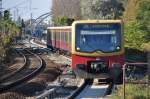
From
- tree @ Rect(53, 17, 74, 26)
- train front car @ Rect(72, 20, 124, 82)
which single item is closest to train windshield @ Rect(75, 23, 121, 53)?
train front car @ Rect(72, 20, 124, 82)

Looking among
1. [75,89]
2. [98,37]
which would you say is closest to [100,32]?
[98,37]

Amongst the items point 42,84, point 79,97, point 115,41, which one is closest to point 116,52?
point 115,41

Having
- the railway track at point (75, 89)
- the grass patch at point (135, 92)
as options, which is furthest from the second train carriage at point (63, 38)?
the grass patch at point (135, 92)

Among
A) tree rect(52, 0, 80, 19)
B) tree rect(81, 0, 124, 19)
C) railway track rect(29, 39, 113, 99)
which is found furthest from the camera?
tree rect(52, 0, 80, 19)

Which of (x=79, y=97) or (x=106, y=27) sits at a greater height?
(x=106, y=27)

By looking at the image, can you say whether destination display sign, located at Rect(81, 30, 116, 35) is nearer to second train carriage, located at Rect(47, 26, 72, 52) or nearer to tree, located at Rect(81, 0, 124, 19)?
second train carriage, located at Rect(47, 26, 72, 52)

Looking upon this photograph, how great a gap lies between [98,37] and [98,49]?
0.59 meters

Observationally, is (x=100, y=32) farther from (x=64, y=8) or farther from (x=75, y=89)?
(x=64, y=8)

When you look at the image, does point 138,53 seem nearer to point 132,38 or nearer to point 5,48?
point 132,38

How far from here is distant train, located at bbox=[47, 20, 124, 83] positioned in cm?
2398

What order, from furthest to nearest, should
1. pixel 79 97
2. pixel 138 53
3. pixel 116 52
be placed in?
pixel 138 53
pixel 116 52
pixel 79 97

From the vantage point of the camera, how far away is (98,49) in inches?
955

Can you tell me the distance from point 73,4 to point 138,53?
227 feet

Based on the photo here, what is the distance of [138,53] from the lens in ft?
136
